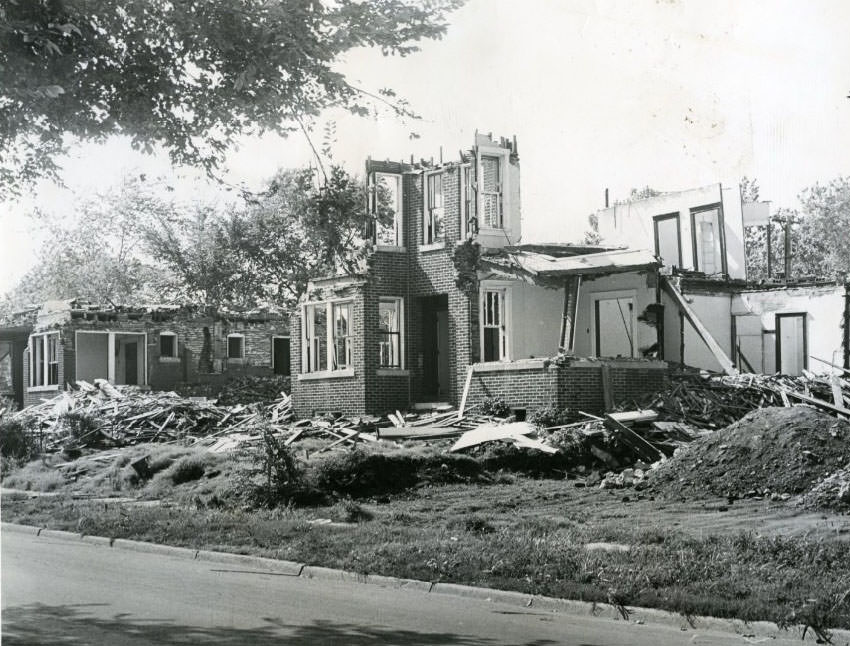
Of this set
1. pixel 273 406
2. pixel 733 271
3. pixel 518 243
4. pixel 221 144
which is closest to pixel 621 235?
pixel 733 271

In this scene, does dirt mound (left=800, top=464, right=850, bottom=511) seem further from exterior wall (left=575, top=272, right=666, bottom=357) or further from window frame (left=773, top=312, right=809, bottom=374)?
window frame (left=773, top=312, right=809, bottom=374)

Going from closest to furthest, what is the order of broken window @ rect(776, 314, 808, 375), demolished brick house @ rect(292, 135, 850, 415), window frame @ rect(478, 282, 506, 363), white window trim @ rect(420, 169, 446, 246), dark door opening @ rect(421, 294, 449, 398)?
1. demolished brick house @ rect(292, 135, 850, 415)
2. window frame @ rect(478, 282, 506, 363)
3. white window trim @ rect(420, 169, 446, 246)
4. dark door opening @ rect(421, 294, 449, 398)
5. broken window @ rect(776, 314, 808, 375)

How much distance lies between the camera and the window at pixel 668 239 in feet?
101

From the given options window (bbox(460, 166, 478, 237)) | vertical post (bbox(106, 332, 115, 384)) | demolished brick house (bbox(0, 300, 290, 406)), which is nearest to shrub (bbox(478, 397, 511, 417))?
window (bbox(460, 166, 478, 237))

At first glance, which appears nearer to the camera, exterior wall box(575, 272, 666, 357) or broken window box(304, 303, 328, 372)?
exterior wall box(575, 272, 666, 357)

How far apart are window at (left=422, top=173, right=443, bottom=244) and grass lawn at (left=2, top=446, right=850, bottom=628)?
8.95m

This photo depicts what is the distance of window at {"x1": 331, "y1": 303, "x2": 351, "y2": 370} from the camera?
2517cm

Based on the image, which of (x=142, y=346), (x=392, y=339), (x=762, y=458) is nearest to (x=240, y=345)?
(x=142, y=346)

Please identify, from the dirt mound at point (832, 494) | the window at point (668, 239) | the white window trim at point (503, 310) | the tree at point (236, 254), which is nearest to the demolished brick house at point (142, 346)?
the tree at point (236, 254)

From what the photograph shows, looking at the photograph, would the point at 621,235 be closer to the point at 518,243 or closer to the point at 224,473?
the point at 518,243

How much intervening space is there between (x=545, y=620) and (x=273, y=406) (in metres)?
19.3

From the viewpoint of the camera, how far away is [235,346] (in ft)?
123

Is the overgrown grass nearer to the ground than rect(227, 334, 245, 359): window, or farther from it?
nearer to the ground

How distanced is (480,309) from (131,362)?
52.7ft
